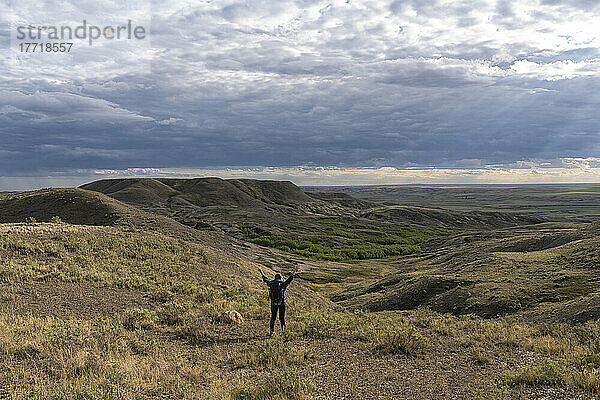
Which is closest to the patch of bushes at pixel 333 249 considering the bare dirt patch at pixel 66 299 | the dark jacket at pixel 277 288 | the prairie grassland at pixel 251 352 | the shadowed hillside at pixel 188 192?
the bare dirt patch at pixel 66 299

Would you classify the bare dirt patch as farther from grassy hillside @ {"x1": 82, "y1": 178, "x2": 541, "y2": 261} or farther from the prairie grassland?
grassy hillside @ {"x1": 82, "y1": 178, "x2": 541, "y2": 261}

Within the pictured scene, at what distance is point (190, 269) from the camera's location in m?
28.8

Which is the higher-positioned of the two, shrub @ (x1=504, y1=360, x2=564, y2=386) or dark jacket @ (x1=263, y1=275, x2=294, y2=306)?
dark jacket @ (x1=263, y1=275, x2=294, y2=306)

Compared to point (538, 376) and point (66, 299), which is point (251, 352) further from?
point (66, 299)

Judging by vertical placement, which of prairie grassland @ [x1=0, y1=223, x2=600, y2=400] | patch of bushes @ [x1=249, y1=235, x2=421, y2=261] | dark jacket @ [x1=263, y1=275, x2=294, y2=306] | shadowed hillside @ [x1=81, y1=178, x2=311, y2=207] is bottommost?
patch of bushes @ [x1=249, y1=235, x2=421, y2=261]

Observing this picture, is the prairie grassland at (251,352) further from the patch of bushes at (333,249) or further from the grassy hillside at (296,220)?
the patch of bushes at (333,249)

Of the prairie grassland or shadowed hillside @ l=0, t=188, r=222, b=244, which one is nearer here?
the prairie grassland

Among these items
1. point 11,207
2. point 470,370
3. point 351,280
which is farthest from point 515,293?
point 11,207

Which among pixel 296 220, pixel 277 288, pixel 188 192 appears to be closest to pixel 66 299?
pixel 277 288

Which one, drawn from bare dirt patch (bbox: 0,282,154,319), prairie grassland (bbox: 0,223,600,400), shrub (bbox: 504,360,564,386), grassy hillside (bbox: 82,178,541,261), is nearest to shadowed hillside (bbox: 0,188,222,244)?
grassy hillside (bbox: 82,178,541,261)

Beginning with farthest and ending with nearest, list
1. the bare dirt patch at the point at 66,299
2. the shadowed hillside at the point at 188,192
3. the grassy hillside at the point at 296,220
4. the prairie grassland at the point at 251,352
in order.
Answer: the shadowed hillside at the point at 188,192
the grassy hillside at the point at 296,220
the bare dirt patch at the point at 66,299
the prairie grassland at the point at 251,352

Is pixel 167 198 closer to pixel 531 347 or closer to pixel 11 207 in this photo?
pixel 11 207

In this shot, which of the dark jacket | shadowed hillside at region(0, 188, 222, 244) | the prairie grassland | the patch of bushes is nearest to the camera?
the prairie grassland

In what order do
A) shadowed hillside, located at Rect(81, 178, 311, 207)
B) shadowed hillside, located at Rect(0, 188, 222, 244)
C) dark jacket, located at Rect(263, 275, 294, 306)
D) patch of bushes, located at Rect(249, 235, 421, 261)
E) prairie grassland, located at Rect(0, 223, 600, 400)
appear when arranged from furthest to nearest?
shadowed hillside, located at Rect(81, 178, 311, 207), patch of bushes, located at Rect(249, 235, 421, 261), shadowed hillside, located at Rect(0, 188, 222, 244), dark jacket, located at Rect(263, 275, 294, 306), prairie grassland, located at Rect(0, 223, 600, 400)
